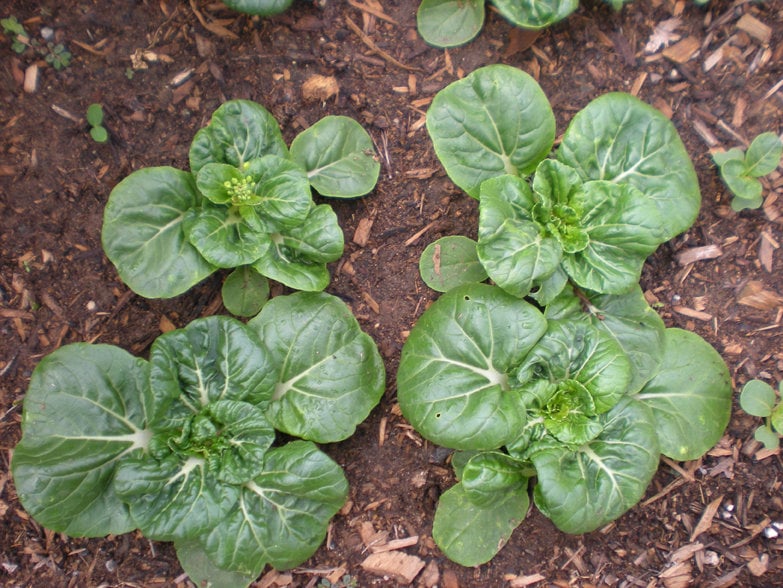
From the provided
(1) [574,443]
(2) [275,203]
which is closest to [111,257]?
(2) [275,203]

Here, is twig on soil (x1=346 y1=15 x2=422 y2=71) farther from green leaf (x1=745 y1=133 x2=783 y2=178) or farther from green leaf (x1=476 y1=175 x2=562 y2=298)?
green leaf (x1=745 y1=133 x2=783 y2=178)

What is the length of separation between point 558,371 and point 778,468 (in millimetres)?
1599

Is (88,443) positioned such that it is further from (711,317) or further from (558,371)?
(711,317)

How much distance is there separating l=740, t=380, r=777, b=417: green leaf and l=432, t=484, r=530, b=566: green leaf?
1.38m

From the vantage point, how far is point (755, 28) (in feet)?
14.5

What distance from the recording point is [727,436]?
170 inches

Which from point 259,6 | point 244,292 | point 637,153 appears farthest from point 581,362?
point 259,6

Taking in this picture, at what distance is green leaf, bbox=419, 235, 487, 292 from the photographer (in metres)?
4.21

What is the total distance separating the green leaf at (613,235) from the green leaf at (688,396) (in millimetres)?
560

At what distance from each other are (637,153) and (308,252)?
1.96 m

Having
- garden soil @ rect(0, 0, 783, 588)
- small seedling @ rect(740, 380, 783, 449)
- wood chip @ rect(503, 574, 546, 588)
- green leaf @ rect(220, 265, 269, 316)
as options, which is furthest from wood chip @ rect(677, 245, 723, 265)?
green leaf @ rect(220, 265, 269, 316)

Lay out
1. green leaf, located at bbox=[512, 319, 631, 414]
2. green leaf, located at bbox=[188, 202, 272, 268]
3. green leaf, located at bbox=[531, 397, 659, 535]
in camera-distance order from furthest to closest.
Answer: green leaf, located at bbox=[188, 202, 272, 268], green leaf, located at bbox=[512, 319, 631, 414], green leaf, located at bbox=[531, 397, 659, 535]

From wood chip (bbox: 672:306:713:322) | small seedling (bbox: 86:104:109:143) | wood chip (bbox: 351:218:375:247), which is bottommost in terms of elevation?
wood chip (bbox: 672:306:713:322)

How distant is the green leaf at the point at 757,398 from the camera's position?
411 cm
